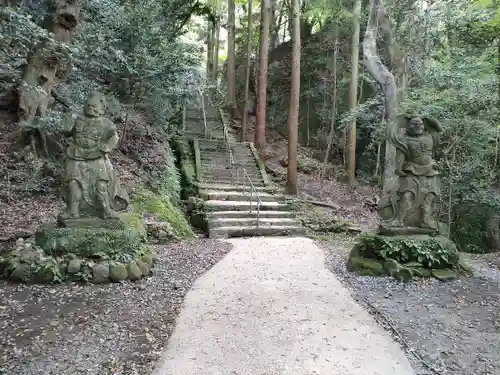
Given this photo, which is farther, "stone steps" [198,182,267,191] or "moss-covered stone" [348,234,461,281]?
"stone steps" [198,182,267,191]

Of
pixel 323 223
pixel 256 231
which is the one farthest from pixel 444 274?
pixel 323 223

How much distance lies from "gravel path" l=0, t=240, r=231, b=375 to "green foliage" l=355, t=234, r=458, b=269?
291cm

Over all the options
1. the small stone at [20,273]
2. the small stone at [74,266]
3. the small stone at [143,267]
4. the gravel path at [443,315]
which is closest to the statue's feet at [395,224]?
the gravel path at [443,315]

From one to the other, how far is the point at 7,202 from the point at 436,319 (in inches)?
299

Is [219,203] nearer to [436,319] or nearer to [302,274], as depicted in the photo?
[302,274]

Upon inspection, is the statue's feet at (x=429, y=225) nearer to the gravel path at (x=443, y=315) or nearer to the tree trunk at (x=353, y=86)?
the gravel path at (x=443, y=315)

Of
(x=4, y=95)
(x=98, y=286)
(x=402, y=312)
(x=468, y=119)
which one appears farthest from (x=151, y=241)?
(x=468, y=119)

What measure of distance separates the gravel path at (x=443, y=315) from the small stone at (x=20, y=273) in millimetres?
4201

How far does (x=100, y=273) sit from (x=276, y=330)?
2.54 meters

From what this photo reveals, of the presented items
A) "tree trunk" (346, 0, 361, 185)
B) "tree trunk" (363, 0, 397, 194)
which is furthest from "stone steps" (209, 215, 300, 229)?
"tree trunk" (346, 0, 361, 185)

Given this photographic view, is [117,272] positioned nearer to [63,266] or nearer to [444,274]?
[63,266]

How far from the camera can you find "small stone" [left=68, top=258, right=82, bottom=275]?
17.6ft

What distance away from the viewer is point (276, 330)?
4223 millimetres

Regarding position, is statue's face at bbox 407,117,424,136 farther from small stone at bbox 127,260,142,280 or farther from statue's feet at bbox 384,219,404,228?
small stone at bbox 127,260,142,280
